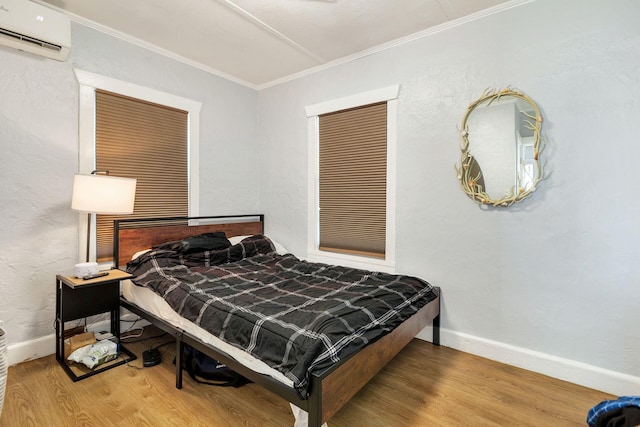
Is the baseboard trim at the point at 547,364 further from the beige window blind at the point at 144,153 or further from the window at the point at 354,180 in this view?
the beige window blind at the point at 144,153

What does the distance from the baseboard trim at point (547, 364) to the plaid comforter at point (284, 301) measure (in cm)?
46

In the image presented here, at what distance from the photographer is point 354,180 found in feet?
10.5

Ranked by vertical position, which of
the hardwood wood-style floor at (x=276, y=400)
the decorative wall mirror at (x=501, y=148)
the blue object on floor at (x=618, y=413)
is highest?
the decorative wall mirror at (x=501, y=148)

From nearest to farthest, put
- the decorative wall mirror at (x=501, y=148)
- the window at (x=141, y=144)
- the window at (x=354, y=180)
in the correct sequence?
1. the decorative wall mirror at (x=501, y=148)
2. the window at (x=141, y=144)
3. the window at (x=354, y=180)

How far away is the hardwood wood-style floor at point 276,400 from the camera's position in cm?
174

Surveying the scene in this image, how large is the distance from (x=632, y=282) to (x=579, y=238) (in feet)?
1.18

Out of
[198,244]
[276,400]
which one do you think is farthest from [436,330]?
[198,244]

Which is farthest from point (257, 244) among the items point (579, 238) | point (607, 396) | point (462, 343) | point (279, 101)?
point (607, 396)

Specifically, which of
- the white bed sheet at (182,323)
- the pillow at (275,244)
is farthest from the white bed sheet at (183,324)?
the pillow at (275,244)

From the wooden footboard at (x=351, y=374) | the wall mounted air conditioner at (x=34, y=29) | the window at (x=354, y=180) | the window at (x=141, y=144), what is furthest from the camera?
the window at (x=354, y=180)

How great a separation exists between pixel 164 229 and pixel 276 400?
1.93 meters

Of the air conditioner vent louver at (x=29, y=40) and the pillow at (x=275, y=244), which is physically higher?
the air conditioner vent louver at (x=29, y=40)

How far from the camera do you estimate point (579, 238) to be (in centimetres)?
210

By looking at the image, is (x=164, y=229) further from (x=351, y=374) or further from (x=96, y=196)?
(x=351, y=374)
